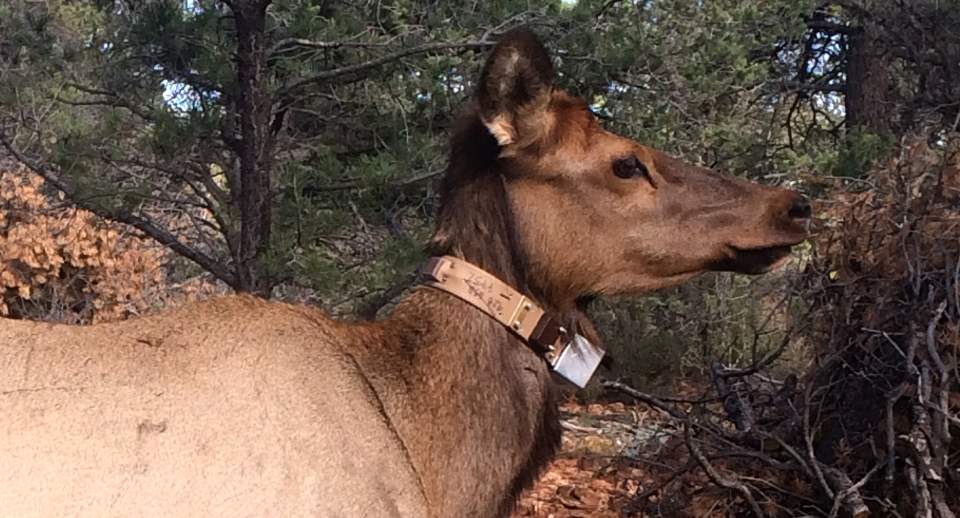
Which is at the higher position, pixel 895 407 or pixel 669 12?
pixel 669 12

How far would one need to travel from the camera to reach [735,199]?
14.3 ft

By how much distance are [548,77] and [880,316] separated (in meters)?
2.18

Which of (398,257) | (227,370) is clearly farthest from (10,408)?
(398,257)

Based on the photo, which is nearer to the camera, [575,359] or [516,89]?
[516,89]

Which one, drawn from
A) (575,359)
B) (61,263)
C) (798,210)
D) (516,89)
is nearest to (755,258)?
(798,210)

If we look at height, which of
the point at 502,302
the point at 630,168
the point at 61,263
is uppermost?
the point at 630,168

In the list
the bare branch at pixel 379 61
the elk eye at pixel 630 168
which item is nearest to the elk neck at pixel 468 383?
the elk eye at pixel 630 168

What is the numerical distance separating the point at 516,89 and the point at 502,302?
75 centimetres

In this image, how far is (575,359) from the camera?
13.8 feet

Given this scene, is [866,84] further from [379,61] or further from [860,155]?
[379,61]

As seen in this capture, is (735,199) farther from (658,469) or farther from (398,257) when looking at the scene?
(398,257)

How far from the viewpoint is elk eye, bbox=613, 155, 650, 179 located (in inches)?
171

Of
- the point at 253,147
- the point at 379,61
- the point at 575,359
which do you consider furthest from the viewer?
the point at 379,61

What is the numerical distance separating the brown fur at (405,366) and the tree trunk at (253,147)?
5275 millimetres
